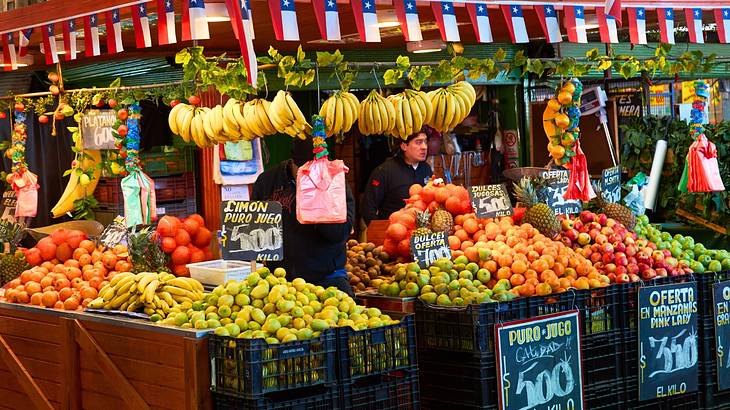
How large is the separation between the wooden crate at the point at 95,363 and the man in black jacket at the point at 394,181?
359 cm

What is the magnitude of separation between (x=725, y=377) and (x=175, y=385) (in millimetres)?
3233

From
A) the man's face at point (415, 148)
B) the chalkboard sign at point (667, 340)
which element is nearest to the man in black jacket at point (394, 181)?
the man's face at point (415, 148)

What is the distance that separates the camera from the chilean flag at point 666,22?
7.33 metres

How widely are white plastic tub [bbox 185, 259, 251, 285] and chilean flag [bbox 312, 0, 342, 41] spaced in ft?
4.62

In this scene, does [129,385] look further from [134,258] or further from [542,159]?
[542,159]

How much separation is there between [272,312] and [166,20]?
205 centimetres

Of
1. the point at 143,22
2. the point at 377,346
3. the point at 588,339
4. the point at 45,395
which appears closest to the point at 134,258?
the point at 45,395

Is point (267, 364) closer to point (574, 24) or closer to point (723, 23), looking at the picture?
point (574, 24)

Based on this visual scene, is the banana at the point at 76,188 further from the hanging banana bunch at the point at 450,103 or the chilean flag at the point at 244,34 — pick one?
the chilean flag at the point at 244,34

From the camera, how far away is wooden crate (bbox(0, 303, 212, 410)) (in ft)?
15.2

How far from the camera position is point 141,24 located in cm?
627

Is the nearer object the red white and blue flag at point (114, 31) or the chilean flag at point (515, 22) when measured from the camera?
the red white and blue flag at point (114, 31)

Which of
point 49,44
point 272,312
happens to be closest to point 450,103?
point 272,312

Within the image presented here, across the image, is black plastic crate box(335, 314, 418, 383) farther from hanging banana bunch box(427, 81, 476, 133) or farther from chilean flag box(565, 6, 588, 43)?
chilean flag box(565, 6, 588, 43)
